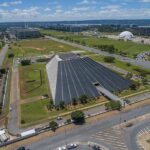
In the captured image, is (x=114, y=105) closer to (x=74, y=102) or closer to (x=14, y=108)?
(x=74, y=102)

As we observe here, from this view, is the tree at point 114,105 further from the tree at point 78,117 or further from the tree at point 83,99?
the tree at point 78,117

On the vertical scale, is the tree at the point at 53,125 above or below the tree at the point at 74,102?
below

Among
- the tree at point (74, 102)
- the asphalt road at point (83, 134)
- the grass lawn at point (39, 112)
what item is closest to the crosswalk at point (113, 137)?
the asphalt road at point (83, 134)

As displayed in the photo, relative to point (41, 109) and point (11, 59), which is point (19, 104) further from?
point (11, 59)

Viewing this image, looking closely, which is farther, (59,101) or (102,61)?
(102,61)

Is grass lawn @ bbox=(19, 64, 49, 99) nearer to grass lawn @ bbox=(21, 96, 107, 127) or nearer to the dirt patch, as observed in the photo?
grass lawn @ bbox=(21, 96, 107, 127)

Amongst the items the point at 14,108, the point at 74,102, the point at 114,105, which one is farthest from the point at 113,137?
the point at 14,108

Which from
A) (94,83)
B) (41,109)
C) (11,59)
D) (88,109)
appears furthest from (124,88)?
(11,59)
